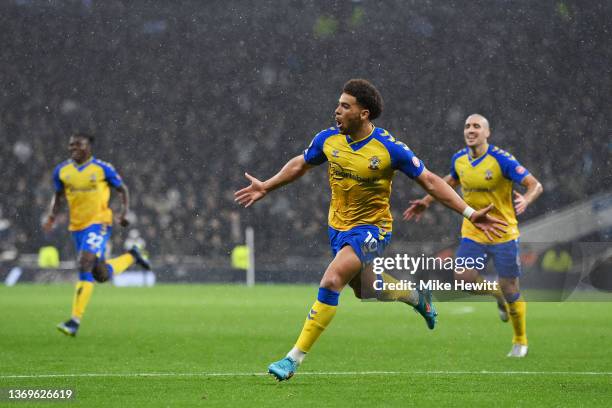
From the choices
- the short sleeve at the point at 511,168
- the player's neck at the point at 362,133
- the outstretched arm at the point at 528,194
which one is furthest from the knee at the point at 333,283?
the short sleeve at the point at 511,168

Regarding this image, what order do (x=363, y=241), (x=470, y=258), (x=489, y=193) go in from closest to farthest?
1. (x=363, y=241)
2. (x=489, y=193)
3. (x=470, y=258)

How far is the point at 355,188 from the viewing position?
8.06 metres

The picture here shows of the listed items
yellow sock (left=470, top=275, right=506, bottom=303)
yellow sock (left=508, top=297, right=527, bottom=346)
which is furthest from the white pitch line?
yellow sock (left=470, top=275, right=506, bottom=303)

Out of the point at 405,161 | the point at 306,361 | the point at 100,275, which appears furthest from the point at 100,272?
the point at 405,161

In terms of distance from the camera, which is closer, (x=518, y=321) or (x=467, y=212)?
(x=467, y=212)

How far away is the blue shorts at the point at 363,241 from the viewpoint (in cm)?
790

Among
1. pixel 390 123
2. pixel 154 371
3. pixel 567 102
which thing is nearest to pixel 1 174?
pixel 390 123

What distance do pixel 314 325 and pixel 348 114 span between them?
4.82 feet

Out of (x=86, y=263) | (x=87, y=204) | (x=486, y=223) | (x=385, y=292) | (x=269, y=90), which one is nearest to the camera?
(x=486, y=223)

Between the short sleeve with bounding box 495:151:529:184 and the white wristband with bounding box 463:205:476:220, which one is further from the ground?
the short sleeve with bounding box 495:151:529:184

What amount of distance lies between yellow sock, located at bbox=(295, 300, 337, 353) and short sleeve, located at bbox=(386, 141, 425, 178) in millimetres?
1083

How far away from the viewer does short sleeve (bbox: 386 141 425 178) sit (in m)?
7.80

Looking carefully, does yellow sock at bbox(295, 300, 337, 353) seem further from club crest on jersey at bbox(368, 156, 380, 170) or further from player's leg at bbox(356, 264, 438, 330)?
club crest on jersey at bbox(368, 156, 380, 170)

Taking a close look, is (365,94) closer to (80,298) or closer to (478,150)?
(478,150)
